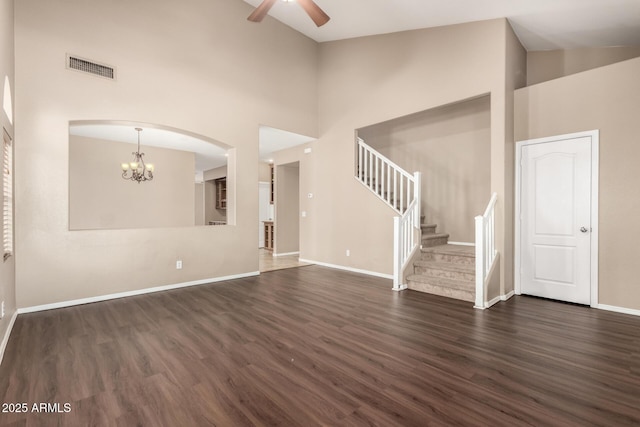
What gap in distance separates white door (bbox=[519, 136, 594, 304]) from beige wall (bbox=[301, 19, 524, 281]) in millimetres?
496

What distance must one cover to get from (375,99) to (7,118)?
5.12 metres

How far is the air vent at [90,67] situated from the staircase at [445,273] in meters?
5.19

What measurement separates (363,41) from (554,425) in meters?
6.20

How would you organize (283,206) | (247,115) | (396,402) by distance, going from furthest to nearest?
1. (283,206)
2. (247,115)
3. (396,402)

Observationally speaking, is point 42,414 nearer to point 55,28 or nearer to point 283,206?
point 55,28

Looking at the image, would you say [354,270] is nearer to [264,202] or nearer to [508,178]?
[508,178]

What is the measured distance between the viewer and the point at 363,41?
19.4 feet

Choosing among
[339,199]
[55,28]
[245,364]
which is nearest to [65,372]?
[245,364]

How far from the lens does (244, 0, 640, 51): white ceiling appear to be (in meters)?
3.75

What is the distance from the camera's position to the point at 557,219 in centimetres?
412

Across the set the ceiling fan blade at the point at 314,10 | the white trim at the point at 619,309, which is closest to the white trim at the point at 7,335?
the ceiling fan blade at the point at 314,10

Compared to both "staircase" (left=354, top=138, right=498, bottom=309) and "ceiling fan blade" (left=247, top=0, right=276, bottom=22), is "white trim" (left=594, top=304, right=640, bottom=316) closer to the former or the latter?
"staircase" (left=354, top=138, right=498, bottom=309)

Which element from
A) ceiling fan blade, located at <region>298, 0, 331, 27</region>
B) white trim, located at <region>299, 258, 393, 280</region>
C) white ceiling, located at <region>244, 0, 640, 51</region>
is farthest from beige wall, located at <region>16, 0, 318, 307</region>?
ceiling fan blade, located at <region>298, 0, 331, 27</region>

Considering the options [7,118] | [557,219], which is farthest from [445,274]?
[7,118]
